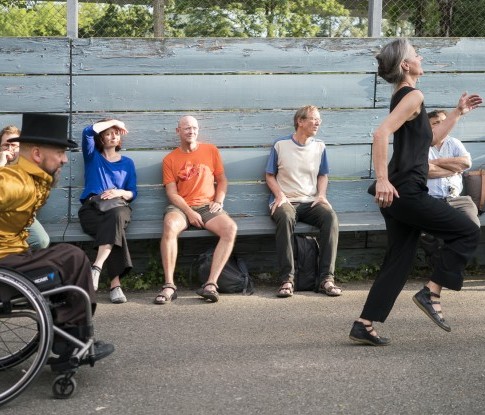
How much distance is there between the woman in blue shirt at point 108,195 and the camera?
706cm

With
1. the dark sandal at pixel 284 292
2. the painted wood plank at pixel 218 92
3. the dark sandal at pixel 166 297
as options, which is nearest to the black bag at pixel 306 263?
the dark sandal at pixel 284 292

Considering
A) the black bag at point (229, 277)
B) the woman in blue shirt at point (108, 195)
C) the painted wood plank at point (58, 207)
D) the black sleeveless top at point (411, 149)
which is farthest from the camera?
the painted wood plank at point (58, 207)

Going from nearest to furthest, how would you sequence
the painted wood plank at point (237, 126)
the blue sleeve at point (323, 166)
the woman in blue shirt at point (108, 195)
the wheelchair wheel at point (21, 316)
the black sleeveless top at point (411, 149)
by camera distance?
the wheelchair wheel at point (21, 316)
the black sleeveless top at point (411, 149)
the woman in blue shirt at point (108, 195)
the painted wood plank at point (237, 126)
the blue sleeve at point (323, 166)

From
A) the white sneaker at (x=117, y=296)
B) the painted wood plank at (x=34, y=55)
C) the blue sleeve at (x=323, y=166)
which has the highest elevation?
the painted wood plank at (x=34, y=55)

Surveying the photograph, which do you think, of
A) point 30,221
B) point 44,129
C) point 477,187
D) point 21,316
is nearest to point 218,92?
point 477,187

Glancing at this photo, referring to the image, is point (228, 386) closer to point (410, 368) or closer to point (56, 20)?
point (410, 368)

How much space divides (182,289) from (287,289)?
0.88m

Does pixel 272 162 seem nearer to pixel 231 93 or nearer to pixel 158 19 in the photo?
pixel 231 93

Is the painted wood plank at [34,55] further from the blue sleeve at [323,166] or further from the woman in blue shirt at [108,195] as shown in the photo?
the blue sleeve at [323,166]

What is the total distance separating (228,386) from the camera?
4.86 metres

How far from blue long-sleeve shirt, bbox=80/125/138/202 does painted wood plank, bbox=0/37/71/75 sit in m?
0.62

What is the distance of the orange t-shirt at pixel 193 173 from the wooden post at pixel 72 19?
1251 mm

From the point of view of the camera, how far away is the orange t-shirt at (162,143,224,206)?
24.9ft

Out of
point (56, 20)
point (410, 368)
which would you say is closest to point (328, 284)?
point (410, 368)
